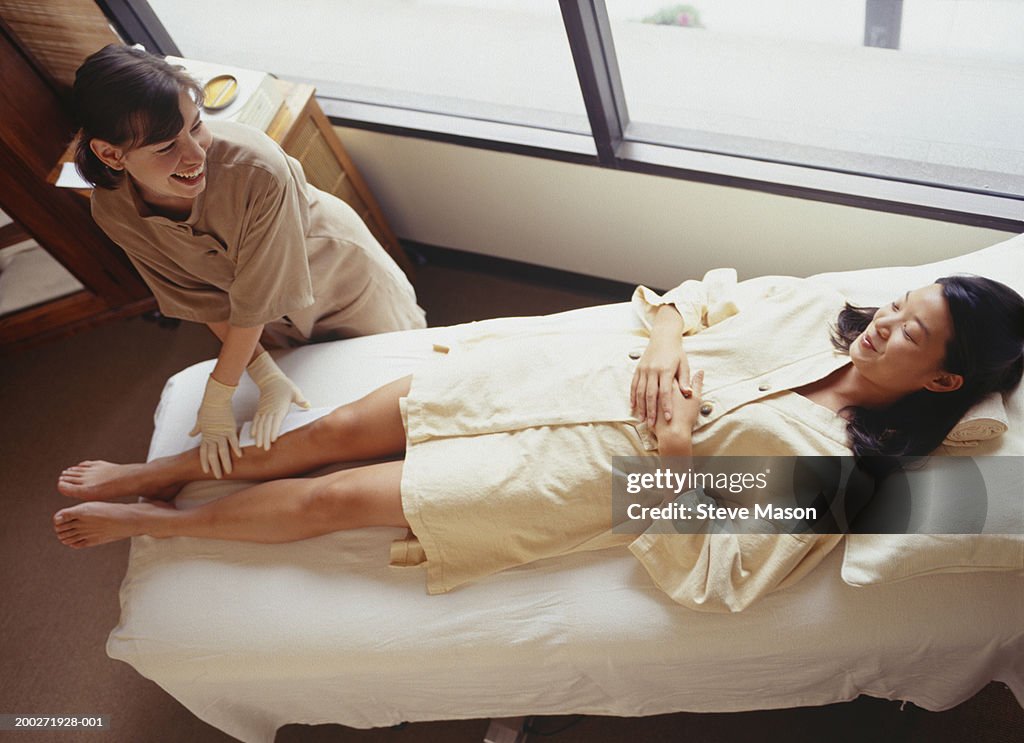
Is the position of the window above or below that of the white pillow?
above

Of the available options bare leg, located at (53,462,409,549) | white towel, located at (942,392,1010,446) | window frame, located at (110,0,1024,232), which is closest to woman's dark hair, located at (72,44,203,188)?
bare leg, located at (53,462,409,549)

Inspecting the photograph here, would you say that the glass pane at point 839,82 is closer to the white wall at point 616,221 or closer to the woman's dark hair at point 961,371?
the white wall at point 616,221

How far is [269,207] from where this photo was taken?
1.32 m

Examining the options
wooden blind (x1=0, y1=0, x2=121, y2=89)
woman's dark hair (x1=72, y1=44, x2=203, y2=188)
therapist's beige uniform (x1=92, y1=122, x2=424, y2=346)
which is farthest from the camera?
wooden blind (x1=0, y1=0, x2=121, y2=89)

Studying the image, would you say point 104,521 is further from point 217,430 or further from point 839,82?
point 839,82

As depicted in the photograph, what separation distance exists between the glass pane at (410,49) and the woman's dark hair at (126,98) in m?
0.95

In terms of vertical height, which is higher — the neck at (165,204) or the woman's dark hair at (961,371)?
the neck at (165,204)

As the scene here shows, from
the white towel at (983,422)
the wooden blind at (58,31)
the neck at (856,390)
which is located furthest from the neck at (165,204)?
the white towel at (983,422)

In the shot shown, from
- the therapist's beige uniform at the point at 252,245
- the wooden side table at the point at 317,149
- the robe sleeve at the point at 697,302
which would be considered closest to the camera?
the therapist's beige uniform at the point at 252,245

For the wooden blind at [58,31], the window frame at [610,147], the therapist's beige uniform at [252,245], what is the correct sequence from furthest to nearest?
the wooden blind at [58,31] → the window frame at [610,147] → the therapist's beige uniform at [252,245]

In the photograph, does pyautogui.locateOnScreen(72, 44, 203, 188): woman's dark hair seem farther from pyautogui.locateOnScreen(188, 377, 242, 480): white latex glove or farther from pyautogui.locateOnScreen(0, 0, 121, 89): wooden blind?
pyautogui.locateOnScreen(0, 0, 121, 89): wooden blind

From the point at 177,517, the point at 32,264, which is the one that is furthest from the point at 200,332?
the point at 177,517

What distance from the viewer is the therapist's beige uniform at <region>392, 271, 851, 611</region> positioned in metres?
1.19

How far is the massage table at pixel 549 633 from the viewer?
1144 mm
